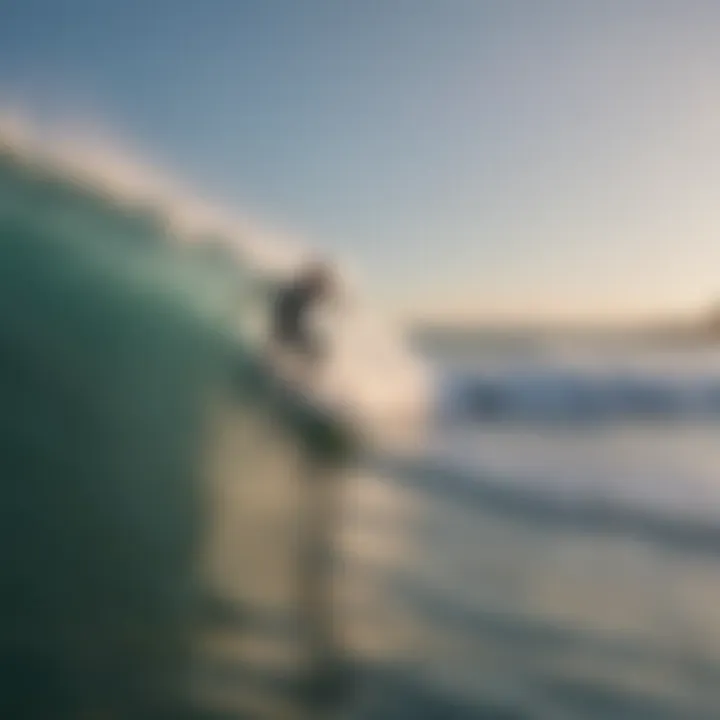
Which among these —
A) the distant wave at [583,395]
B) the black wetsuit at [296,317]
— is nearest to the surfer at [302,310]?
the black wetsuit at [296,317]

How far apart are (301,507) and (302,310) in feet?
0.63

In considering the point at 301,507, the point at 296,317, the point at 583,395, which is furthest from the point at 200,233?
the point at 583,395

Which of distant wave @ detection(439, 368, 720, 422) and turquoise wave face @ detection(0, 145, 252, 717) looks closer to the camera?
turquoise wave face @ detection(0, 145, 252, 717)

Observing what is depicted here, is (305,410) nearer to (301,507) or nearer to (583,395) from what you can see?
(301,507)

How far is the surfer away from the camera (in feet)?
2.72

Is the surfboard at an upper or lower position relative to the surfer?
lower

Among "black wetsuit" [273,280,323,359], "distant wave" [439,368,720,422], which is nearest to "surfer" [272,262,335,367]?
"black wetsuit" [273,280,323,359]

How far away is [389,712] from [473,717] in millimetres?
70

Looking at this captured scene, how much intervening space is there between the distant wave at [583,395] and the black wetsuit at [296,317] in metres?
0.15

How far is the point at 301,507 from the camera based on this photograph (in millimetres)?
823

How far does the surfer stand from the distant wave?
0.15 metres

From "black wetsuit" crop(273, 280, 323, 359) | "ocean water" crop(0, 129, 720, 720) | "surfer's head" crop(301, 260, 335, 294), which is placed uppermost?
"surfer's head" crop(301, 260, 335, 294)

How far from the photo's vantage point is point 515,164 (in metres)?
0.83

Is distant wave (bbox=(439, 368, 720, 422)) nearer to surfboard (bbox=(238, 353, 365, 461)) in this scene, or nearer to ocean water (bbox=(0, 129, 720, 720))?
ocean water (bbox=(0, 129, 720, 720))
